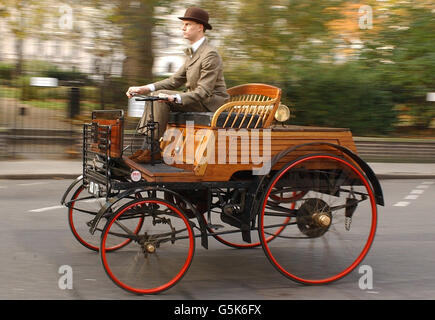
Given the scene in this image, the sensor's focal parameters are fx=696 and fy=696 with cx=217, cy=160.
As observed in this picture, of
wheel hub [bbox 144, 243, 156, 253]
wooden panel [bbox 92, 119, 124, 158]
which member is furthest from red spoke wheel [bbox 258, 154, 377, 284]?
wooden panel [bbox 92, 119, 124, 158]

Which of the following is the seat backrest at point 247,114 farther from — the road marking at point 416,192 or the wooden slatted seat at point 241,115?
the road marking at point 416,192

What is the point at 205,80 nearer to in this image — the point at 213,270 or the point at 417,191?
the point at 213,270

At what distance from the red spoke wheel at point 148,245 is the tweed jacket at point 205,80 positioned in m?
0.93

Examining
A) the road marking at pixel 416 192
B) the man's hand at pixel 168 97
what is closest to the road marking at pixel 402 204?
the road marking at pixel 416 192

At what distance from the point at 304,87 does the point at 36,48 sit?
18.6 ft

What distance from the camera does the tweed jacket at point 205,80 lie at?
214 inches

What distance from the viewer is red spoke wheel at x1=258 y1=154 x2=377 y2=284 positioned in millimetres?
5254

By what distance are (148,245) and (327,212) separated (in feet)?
4.68

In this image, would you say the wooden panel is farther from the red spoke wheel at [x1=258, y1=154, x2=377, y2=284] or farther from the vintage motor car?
the red spoke wheel at [x1=258, y1=154, x2=377, y2=284]

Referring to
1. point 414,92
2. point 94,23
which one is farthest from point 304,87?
point 94,23

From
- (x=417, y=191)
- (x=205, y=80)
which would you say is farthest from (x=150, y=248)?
(x=417, y=191)

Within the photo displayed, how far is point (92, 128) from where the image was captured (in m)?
5.41

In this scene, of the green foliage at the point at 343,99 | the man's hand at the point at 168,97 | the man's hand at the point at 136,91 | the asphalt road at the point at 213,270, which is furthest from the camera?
the green foliage at the point at 343,99

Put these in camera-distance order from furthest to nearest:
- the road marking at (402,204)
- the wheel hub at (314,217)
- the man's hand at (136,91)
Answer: the road marking at (402,204) < the man's hand at (136,91) < the wheel hub at (314,217)
